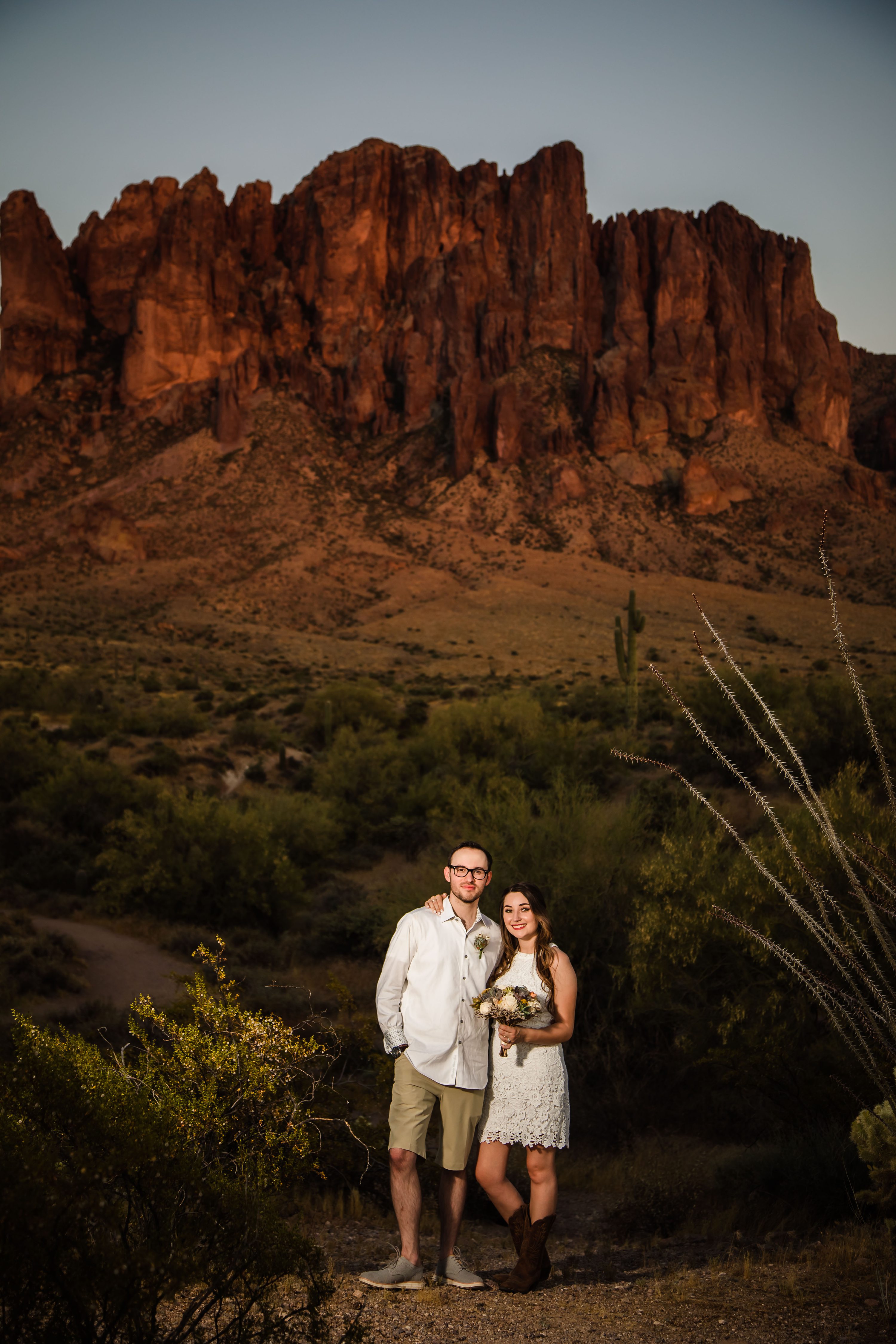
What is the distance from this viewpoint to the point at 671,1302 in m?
4.23

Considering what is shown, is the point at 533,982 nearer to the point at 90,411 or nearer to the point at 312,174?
the point at 90,411

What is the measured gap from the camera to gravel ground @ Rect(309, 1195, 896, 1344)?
12.7 feet

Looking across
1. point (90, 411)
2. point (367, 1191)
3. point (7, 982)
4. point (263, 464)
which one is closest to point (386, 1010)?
point (367, 1191)

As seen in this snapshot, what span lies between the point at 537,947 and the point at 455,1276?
62.4 inches

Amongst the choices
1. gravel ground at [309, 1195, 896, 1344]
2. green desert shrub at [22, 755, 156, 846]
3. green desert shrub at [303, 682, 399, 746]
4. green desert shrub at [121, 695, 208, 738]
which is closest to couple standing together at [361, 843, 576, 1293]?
gravel ground at [309, 1195, 896, 1344]

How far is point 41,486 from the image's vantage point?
3627 inches

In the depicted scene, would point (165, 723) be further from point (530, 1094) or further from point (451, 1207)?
point (530, 1094)

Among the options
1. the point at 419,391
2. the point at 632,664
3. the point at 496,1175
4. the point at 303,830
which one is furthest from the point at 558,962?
the point at 419,391

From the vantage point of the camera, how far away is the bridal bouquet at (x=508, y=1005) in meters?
4.30

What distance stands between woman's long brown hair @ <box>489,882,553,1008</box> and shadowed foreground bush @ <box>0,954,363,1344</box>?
1.12 m

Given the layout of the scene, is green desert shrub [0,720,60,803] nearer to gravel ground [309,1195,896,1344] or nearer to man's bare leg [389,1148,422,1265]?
man's bare leg [389,1148,422,1265]

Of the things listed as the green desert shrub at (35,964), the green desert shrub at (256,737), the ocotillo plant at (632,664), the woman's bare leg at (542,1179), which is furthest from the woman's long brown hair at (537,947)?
the green desert shrub at (256,737)

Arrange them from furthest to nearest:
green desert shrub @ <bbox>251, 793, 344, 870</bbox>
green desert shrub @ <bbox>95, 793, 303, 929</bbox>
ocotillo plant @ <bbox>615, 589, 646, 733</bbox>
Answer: ocotillo plant @ <bbox>615, 589, 646, 733</bbox>, green desert shrub @ <bbox>251, 793, 344, 870</bbox>, green desert shrub @ <bbox>95, 793, 303, 929</bbox>

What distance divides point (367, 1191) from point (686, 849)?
467cm
